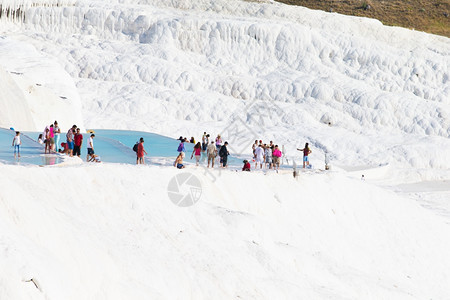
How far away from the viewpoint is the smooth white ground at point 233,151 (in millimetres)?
11258

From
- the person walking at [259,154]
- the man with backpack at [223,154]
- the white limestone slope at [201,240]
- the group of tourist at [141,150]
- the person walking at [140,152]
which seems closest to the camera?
the white limestone slope at [201,240]

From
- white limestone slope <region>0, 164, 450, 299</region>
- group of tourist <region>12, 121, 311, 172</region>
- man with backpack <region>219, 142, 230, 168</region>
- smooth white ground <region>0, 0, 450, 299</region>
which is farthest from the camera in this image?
man with backpack <region>219, 142, 230, 168</region>

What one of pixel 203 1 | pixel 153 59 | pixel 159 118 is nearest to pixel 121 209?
pixel 159 118

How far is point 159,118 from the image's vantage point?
147 ft

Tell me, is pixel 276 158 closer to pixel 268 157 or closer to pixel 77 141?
pixel 268 157

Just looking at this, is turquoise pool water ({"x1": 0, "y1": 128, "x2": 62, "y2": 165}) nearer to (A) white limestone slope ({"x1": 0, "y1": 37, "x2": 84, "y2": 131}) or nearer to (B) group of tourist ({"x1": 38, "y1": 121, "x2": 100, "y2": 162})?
(B) group of tourist ({"x1": 38, "y1": 121, "x2": 100, "y2": 162})

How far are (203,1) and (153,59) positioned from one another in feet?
39.7

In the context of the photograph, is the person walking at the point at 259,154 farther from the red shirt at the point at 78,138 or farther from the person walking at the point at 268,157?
the red shirt at the point at 78,138


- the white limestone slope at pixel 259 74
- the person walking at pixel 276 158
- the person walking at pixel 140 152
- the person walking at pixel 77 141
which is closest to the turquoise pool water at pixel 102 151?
the person walking at pixel 140 152

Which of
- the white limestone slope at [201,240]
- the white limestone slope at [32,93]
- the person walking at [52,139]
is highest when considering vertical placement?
the white limestone slope at [32,93]

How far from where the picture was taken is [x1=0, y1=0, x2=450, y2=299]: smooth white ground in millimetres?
11258

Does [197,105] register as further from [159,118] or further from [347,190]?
[347,190]

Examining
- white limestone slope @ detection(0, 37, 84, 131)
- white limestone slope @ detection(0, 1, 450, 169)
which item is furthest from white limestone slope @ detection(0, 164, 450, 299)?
white limestone slope @ detection(0, 1, 450, 169)

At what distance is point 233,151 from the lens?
36938mm
